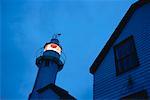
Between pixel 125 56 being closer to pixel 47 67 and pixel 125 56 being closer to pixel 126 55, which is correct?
pixel 126 55

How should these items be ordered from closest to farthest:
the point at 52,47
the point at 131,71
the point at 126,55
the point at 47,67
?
the point at 131,71 → the point at 126,55 → the point at 47,67 → the point at 52,47

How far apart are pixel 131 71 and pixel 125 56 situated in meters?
1.34

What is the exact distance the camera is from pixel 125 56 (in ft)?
45.2

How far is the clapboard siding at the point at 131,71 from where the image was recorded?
39.3 feet

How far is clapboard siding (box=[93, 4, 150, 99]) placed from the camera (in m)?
12.0

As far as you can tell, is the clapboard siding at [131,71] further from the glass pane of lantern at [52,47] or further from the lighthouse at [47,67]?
the glass pane of lantern at [52,47]

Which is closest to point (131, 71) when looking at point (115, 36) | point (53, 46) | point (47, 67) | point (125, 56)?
point (125, 56)

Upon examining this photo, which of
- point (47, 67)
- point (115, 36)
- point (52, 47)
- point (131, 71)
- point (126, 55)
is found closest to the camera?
point (131, 71)

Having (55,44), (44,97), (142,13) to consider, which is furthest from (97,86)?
(55,44)

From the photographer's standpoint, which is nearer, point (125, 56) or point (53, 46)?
point (125, 56)

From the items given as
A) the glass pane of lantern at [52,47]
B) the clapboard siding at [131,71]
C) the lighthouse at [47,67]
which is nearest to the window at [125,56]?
the clapboard siding at [131,71]

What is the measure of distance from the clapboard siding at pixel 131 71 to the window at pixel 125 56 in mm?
241

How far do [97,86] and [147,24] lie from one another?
4.18 meters

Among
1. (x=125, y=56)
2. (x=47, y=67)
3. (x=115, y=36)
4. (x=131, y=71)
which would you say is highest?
(x=47, y=67)
